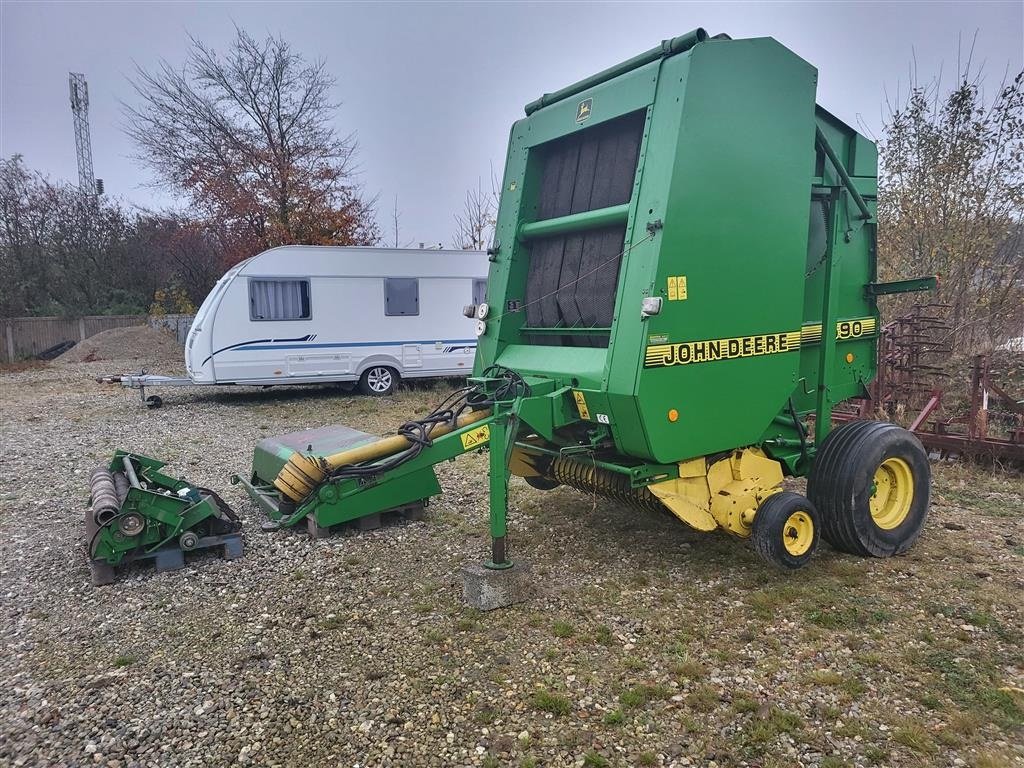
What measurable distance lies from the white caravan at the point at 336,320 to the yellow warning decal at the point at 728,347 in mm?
9070

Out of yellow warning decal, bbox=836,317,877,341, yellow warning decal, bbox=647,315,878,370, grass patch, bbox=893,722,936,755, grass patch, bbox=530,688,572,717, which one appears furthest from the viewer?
yellow warning decal, bbox=836,317,877,341

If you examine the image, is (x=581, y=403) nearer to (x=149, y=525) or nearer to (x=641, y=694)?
(x=641, y=694)

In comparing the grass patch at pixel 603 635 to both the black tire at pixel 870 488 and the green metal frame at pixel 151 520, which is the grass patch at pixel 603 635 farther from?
the green metal frame at pixel 151 520

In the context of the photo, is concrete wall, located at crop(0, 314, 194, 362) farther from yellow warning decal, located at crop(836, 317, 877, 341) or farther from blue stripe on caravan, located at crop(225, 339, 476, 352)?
yellow warning decal, located at crop(836, 317, 877, 341)

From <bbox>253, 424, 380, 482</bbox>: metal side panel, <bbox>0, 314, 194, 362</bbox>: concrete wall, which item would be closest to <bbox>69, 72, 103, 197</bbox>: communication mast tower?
<bbox>0, 314, 194, 362</bbox>: concrete wall

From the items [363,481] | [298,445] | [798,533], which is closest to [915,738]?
[798,533]

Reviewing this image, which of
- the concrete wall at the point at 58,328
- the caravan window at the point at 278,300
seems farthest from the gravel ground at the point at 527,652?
the concrete wall at the point at 58,328

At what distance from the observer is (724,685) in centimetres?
315

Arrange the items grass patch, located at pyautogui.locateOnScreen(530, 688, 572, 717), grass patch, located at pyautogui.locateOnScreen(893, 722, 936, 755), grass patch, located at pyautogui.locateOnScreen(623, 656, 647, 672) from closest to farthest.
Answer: grass patch, located at pyautogui.locateOnScreen(893, 722, 936, 755), grass patch, located at pyautogui.locateOnScreen(530, 688, 572, 717), grass patch, located at pyautogui.locateOnScreen(623, 656, 647, 672)

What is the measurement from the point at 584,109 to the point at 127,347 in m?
21.4

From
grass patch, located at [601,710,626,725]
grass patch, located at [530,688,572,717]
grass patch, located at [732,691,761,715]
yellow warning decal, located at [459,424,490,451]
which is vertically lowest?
grass patch, located at [530,688,572,717]

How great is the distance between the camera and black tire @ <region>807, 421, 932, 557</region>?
173 inches

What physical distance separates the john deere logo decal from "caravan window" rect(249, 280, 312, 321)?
839 cm

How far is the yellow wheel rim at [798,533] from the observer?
13.6 ft
